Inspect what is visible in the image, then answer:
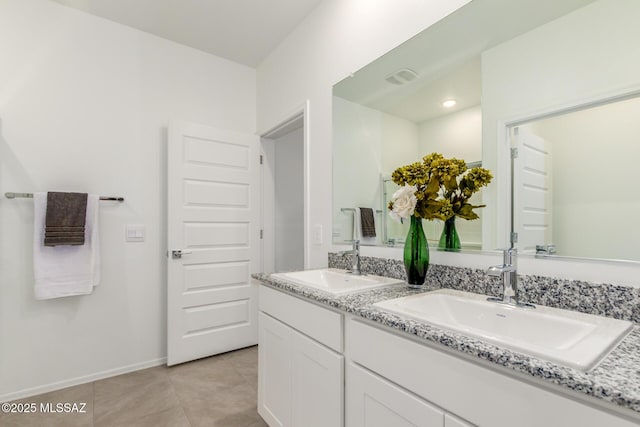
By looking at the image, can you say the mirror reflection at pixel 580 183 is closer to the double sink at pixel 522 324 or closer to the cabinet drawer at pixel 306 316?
the double sink at pixel 522 324

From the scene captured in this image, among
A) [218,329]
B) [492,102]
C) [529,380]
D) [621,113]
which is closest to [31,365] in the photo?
[218,329]

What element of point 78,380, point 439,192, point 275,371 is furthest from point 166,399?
point 439,192

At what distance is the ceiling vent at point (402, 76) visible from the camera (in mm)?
1593

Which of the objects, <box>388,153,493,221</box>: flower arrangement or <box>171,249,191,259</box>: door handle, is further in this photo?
<box>171,249,191,259</box>: door handle

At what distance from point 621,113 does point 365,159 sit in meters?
1.10

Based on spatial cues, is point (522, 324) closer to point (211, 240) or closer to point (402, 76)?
point (402, 76)

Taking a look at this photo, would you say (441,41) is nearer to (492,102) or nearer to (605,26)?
(492,102)

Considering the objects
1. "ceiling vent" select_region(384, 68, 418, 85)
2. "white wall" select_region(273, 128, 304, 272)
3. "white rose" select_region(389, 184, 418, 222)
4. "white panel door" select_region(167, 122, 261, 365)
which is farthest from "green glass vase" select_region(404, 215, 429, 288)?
"white wall" select_region(273, 128, 304, 272)

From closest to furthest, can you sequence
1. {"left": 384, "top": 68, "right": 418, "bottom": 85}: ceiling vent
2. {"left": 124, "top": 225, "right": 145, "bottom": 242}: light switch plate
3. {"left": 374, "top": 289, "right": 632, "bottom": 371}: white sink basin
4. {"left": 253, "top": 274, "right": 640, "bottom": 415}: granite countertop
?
{"left": 253, "top": 274, "right": 640, "bottom": 415}: granite countertop < {"left": 374, "top": 289, "right": 632, "bottom": 371}: white sink basin < {"left": 384, "top": 68, "right": 418, "bottom": 85}: ceiling vent < {"left": 124, "top": 225, "right": 145, "bottom": 242}: light switch plate

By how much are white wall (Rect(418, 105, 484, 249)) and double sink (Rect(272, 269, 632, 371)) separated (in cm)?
26

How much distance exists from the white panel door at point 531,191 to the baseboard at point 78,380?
2706mm

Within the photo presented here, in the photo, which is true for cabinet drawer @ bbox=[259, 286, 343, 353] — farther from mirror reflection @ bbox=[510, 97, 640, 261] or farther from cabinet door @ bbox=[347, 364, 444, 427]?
mirror reflection @ bbox=[510, 97, 640, 261]

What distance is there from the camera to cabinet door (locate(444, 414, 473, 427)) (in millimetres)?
729

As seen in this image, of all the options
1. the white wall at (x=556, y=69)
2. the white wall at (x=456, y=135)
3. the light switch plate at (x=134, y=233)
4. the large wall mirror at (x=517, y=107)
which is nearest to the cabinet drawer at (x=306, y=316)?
the large wall mirror at (x=517, y=107)
